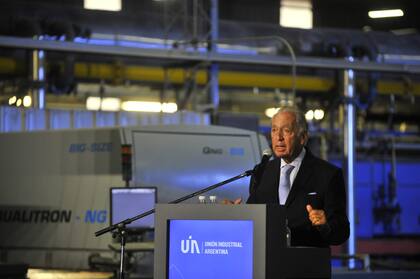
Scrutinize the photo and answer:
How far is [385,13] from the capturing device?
26.2m

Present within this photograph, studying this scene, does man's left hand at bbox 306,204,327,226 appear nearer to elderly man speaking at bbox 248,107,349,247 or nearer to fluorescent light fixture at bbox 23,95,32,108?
elderly man speaking at bbox 248,107,349,247

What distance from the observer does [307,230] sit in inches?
219

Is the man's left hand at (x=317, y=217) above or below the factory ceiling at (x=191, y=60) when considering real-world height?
below

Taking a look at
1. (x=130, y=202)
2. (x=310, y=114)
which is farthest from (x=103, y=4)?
(x=130, y=202)

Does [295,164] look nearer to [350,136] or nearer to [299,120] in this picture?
[299,120]

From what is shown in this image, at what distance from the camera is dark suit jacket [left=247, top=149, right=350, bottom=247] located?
218 inches

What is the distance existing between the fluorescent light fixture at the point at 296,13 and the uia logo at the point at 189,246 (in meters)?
21.4

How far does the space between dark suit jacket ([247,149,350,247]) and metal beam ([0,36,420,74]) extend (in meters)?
10.3

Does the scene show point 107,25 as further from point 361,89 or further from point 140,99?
point 361,89

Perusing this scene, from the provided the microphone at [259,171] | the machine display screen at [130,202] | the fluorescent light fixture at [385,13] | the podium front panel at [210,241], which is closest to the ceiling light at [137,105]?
the fluorescent light fixture at [385,13]

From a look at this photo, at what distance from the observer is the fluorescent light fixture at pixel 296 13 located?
26.2 m

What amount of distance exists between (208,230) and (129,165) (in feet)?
24.6

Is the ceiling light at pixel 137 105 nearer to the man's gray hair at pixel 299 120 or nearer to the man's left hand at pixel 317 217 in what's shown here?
the man's gray hair at pixel 299 120

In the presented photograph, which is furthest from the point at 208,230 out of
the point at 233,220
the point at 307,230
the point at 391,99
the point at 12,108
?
the point at 391,99
